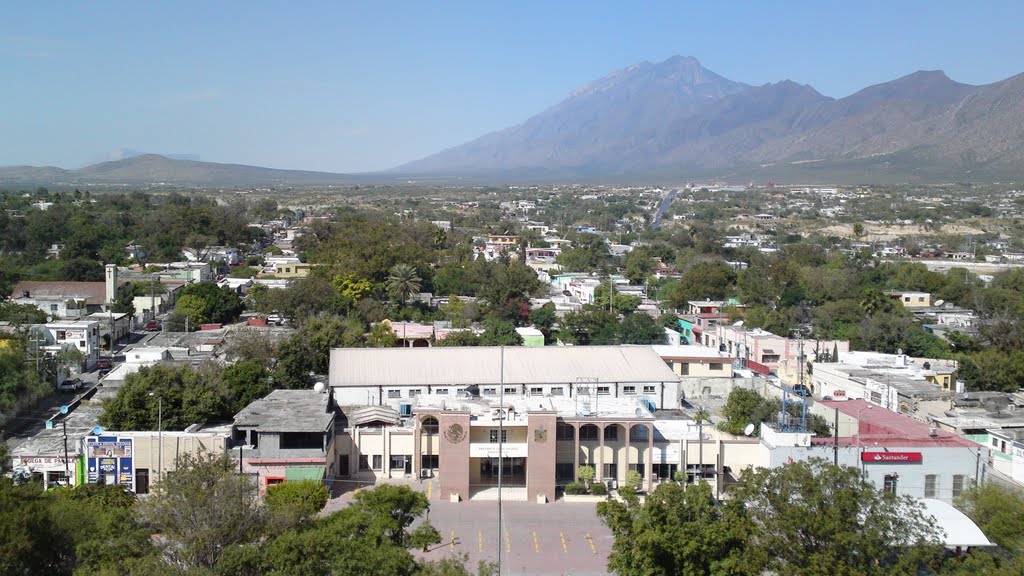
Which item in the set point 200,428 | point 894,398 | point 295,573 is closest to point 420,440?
point 200,428

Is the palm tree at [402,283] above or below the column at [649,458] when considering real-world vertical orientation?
above

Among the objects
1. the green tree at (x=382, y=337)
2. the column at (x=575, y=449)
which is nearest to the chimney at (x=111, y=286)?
the green tree at (x=382, y=337)

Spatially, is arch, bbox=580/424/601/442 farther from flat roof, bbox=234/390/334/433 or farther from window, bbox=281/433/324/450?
window, bbox=281/433/324/450

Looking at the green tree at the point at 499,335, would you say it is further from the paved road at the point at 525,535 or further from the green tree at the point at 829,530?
the green tree at the point at 829,530

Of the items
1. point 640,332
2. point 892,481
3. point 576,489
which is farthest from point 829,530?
point 640,332

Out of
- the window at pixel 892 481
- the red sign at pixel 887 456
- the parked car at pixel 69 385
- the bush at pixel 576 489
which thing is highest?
the red sign at pixel 887 456
